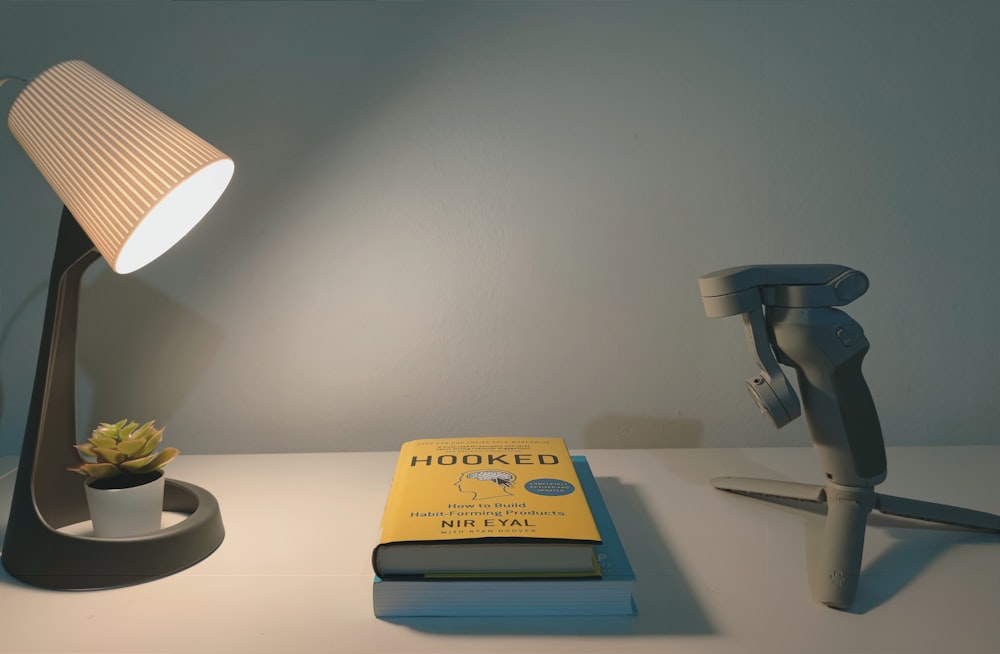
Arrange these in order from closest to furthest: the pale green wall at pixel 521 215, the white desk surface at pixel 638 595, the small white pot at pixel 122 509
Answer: the white desk surface at pixel 638 595, the small white pot at pixel 122 509, the pale green wall at pixel 521 215

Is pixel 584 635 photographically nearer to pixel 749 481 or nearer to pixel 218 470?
pixel 749 481

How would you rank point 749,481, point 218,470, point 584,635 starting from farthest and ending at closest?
point 218,470, point 749,481, point 584,635

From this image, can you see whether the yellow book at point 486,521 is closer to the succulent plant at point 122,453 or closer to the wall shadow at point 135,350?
the succulent plant at point 122,453

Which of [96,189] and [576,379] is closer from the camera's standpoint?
[96,189]

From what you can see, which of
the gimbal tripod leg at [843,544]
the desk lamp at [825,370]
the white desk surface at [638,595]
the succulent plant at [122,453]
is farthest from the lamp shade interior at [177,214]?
the gimbal tripod leg at [843,544]

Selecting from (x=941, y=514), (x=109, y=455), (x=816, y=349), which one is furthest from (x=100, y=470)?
(x=941, y=514)

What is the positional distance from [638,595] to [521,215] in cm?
51

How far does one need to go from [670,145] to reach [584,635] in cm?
63

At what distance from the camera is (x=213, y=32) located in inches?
36.9

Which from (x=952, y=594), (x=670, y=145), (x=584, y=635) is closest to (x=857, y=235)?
(x=670, y=145)

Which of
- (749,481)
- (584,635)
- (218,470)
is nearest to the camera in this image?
(584,635)

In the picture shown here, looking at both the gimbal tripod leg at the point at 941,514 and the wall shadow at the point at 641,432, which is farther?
the wall shadow at the point at 641,432

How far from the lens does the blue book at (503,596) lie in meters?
0.57

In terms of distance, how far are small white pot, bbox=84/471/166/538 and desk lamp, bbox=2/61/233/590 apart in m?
0.03
